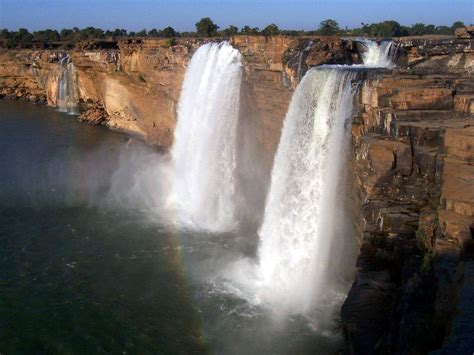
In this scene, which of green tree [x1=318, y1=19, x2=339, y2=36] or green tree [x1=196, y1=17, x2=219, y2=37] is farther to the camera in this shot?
green tree [x1=196, y1=17, x2=219, y2=37]

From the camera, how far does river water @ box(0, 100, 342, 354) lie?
966 centimetres

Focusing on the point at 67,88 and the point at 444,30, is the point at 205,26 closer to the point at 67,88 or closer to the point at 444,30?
the point at 67,88

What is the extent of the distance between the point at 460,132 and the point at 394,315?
125 inches

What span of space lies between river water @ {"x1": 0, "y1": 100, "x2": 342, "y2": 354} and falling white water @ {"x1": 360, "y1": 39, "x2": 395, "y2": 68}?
581 centimetres

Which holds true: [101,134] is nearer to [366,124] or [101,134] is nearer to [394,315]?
[366,124]

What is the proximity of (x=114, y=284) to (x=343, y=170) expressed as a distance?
568 cm

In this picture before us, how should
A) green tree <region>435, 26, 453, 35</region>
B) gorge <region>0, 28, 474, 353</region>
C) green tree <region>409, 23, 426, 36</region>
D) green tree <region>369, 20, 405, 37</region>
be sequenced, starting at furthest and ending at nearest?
green tree <region>409, 23, 426, 36</region> → green tree <region>435, 26, 453, 35</region> → green tree <region>369, 20, 405, 37</region> → gorge <region>0, 28, 474, 353</region>

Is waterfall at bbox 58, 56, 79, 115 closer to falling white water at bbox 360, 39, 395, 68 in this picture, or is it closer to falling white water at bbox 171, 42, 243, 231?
falling white water at bbox 171, 42, 243, 231

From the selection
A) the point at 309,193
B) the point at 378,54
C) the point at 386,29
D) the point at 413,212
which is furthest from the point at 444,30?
the point at 413,212

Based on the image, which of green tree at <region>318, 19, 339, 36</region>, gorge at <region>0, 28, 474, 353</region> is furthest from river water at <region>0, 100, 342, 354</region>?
green tree at <region>318, 19, 339, 36</region>

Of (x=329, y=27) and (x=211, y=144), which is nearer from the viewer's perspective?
(x=211, y=144)

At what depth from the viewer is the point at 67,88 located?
3488cm

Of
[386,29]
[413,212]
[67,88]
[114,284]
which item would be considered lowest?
[114,284]

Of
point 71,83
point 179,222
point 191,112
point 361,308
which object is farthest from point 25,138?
point 361,308
